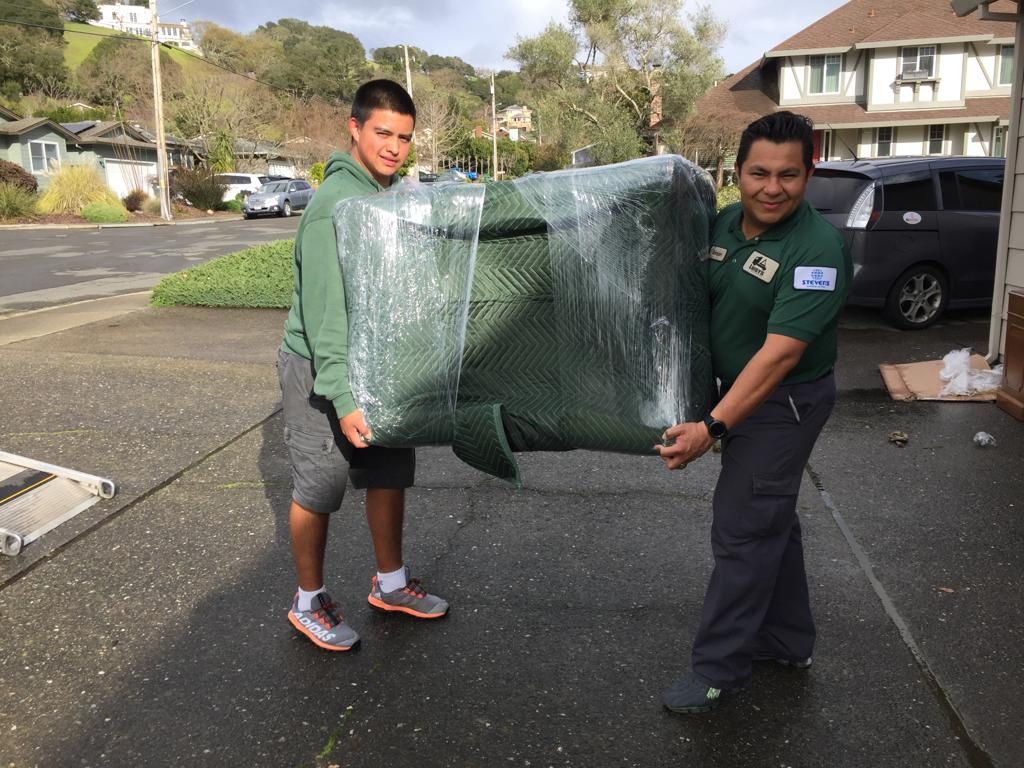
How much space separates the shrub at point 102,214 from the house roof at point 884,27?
2404 centimetres

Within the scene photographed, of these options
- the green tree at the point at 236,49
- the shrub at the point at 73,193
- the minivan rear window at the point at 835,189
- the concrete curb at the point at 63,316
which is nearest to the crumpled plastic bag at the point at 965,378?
the minivan rear window at the point at 835,189

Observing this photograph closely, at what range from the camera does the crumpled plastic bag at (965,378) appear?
6.16 meters

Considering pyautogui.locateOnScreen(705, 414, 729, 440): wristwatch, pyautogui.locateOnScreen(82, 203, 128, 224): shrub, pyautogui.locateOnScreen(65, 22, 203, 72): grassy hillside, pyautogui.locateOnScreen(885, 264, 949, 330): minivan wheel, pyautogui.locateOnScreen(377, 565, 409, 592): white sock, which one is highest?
pyautogui.locateOnScreen(65, 22, 203, 72): grassy hillside

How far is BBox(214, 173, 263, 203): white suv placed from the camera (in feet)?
130

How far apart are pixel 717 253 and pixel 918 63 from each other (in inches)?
1344

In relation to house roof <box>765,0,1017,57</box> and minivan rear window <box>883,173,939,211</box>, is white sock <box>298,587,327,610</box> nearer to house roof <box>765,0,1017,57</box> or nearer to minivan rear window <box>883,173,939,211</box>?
minivan rear window <box>883,173,939,211</box>

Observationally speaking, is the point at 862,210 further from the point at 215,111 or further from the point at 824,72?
the point at 215,111

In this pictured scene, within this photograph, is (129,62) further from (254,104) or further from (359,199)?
(359,199)

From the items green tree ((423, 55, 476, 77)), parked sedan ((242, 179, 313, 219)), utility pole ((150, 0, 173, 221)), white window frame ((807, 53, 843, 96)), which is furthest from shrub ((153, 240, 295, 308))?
green tree ((423, 55, 476, 77))

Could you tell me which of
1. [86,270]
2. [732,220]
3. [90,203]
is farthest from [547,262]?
[90,203]

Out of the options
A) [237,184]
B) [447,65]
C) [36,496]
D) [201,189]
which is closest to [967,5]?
[36,496]

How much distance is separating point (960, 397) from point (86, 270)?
1390 centimetres

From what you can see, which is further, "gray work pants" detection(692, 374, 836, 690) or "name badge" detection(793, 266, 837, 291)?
"gray work pants" detection(692, 374, 836, 690)

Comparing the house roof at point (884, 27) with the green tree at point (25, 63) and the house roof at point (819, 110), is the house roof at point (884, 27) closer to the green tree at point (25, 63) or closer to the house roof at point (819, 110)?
the house roof at point (819, 110)
